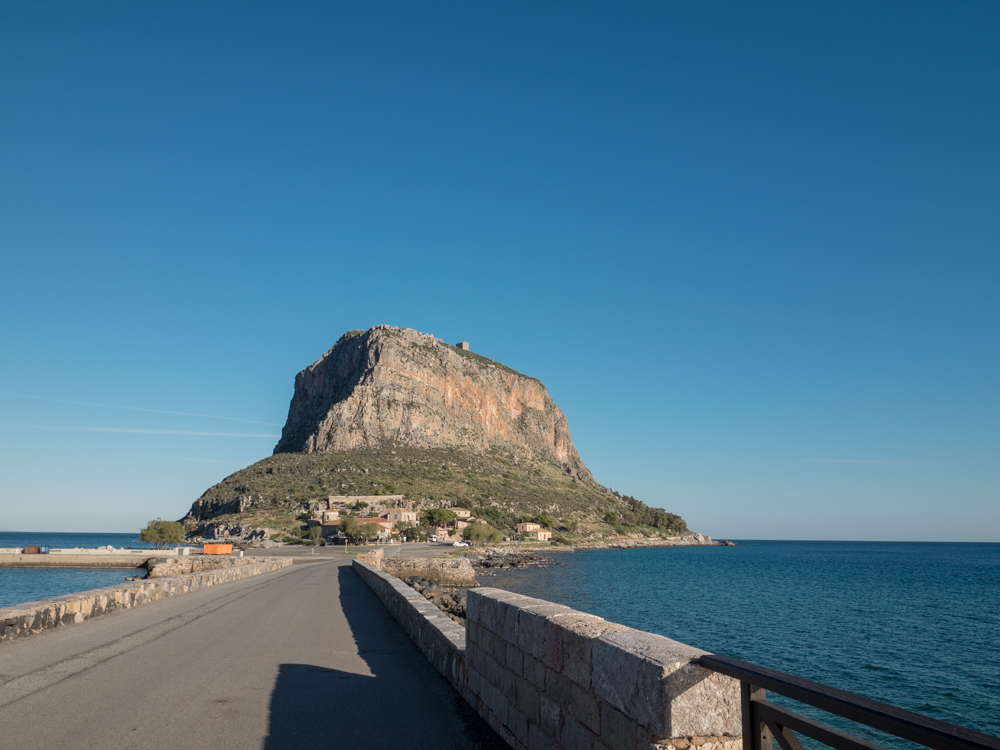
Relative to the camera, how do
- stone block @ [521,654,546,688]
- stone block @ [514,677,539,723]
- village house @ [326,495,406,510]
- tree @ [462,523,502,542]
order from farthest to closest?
1. village house @ [326,495,406,510]
2. tree @ [462,523,502,542]
3. stone block @ [514,677,539,723]
4. stone block @ [521,654,546,688]

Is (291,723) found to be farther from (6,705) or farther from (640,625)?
(640,625)

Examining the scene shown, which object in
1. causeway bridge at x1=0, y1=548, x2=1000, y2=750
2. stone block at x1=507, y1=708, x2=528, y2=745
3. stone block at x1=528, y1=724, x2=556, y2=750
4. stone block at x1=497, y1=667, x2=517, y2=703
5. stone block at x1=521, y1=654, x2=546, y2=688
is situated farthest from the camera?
stone block at x1=497, y1=667, x2=517, y2=703

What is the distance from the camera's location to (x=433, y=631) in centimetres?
1025

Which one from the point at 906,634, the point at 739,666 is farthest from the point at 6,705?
the point at 906,634

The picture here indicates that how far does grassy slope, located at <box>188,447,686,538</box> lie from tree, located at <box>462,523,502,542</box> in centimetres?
1278

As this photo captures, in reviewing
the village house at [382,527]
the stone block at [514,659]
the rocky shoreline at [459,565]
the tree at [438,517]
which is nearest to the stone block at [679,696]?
the stone block at [514,659]

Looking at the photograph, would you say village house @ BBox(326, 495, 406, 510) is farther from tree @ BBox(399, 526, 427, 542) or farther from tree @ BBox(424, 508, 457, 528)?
tree @ BBox(399, 526, 427, 542)

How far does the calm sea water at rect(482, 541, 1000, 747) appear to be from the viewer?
19609 millimetres

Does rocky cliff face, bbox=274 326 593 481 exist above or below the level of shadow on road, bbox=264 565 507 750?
above

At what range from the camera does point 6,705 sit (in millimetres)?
7086

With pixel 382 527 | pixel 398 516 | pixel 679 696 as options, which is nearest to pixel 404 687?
pixel 679 696

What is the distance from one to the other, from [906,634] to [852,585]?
31830mm

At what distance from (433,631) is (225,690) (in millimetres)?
3174

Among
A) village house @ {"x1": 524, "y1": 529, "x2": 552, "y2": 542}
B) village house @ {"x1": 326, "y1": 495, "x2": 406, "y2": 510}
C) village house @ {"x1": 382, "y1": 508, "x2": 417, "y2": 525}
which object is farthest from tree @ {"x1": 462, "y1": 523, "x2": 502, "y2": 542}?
village house @ {"x1": 326, "y1": 495, "x2": 406, "y2": 510}
